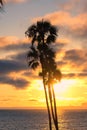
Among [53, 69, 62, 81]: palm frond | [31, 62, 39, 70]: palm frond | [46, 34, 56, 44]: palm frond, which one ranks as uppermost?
[46, 34, 56, 44]: palm frond

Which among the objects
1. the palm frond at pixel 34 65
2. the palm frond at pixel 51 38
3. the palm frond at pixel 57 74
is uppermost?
the palm frond at pixel 51 38

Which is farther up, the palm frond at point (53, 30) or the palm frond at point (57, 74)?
the palm frond at point (53, 30)

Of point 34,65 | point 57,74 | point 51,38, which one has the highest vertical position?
point 51,38

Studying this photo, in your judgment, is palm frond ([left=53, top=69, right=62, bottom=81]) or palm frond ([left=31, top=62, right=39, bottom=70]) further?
palm frond ([left=31, top=62, right=39, bottom=70])

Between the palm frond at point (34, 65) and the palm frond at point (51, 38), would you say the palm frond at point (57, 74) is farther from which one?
the palm frond at point (51, 38)

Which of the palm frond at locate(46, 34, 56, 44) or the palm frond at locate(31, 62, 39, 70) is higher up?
the palm frond at locate(46, 34, 56, 44)

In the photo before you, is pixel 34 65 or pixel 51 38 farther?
pixel 34 65

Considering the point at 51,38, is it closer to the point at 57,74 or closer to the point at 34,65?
the point at 34,65

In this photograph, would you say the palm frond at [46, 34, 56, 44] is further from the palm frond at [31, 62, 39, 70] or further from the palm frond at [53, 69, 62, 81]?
the palm frond at [53, 69, 62, 81]

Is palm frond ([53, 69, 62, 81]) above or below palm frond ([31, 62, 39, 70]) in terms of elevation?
below

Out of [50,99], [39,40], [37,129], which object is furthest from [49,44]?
[37,129]

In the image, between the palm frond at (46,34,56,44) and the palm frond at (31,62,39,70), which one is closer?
the palm frond at (46,34,56,44)

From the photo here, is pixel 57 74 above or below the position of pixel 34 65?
below

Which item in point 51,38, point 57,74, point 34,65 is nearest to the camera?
point 57,74
